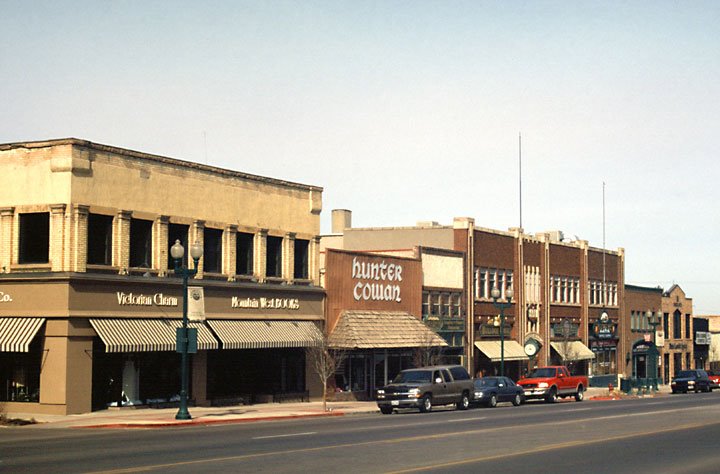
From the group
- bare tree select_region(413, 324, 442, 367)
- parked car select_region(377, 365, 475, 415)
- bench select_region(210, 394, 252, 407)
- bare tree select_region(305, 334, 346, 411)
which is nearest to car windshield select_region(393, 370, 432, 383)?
parked car select_region(377, 365, 475, 415)

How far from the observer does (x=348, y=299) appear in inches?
2195

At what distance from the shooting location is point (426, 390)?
1734 inches

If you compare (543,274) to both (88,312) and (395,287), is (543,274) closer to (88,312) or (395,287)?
(395,287)

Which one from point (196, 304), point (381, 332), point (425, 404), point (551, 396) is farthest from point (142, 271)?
point (551, 396)

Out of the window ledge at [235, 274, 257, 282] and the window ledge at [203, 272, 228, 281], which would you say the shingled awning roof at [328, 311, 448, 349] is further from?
the window ledge at [203, 272, 228, 281]

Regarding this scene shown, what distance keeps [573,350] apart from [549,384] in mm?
26913

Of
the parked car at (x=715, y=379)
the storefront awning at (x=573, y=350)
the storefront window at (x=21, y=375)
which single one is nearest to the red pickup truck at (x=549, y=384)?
the storefront awning at (x=573, y=350)

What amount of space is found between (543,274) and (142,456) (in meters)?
58.3

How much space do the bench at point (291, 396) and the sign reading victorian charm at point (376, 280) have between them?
6413 millimetres

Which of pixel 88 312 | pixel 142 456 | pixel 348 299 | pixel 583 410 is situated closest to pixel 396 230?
pixel 348 299

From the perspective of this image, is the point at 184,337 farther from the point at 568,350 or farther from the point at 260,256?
the point at 568,350

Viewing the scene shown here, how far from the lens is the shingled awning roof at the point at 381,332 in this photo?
5322 centimetres

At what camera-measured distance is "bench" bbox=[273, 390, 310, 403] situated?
165 feet

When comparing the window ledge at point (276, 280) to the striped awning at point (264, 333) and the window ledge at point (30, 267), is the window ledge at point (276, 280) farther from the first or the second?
the window ledge at point (30, 267)
